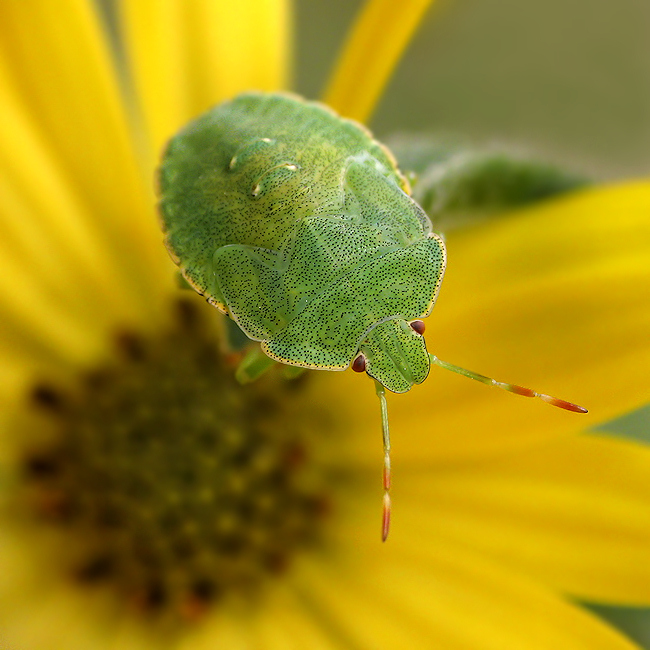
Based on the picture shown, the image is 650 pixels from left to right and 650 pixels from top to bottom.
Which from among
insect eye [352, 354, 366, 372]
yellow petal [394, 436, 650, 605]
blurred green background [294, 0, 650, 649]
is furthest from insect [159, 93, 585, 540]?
blurred green background [294, 0, 650, 649]

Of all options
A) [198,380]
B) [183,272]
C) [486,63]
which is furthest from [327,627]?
[486,63]

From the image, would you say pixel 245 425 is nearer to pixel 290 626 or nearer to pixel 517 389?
pixel 290 626

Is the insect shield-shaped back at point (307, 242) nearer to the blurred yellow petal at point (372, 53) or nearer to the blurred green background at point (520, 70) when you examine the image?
the blurred yellow petal at point (372, 53)

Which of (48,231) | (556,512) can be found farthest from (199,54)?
(556,512)

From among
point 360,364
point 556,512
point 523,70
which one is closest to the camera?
point 360,364

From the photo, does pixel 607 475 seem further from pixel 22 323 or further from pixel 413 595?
pixel 22 323

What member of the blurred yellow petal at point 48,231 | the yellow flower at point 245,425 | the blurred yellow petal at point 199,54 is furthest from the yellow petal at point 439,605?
the blurred yellow petal at point 199,54
